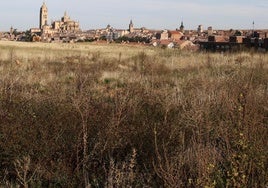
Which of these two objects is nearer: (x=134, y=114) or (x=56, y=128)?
(x=56, y=128)

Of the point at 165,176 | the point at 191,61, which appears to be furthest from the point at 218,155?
the point at 191,61

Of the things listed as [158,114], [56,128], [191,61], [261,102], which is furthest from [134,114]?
[191,61]

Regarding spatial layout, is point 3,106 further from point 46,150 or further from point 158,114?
point 158,114

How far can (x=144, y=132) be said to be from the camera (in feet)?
17.3

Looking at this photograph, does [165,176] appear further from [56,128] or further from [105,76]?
[105,76]

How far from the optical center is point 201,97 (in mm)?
6480

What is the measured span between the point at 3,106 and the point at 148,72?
28.8ft

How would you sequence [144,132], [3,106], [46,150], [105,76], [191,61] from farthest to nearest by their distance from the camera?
[191,61] → [105,76] → [3,106] → [144,132] → [46,150]

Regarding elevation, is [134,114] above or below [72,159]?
above

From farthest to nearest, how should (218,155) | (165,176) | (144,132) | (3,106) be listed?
(3,106) → (144,132) → (218,155) → (165,176)

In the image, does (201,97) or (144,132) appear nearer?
(144,132)

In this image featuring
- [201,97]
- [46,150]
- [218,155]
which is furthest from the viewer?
[201,97]

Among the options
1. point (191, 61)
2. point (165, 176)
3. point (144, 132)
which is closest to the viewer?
point (165, 176)

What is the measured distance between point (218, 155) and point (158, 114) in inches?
58.6
